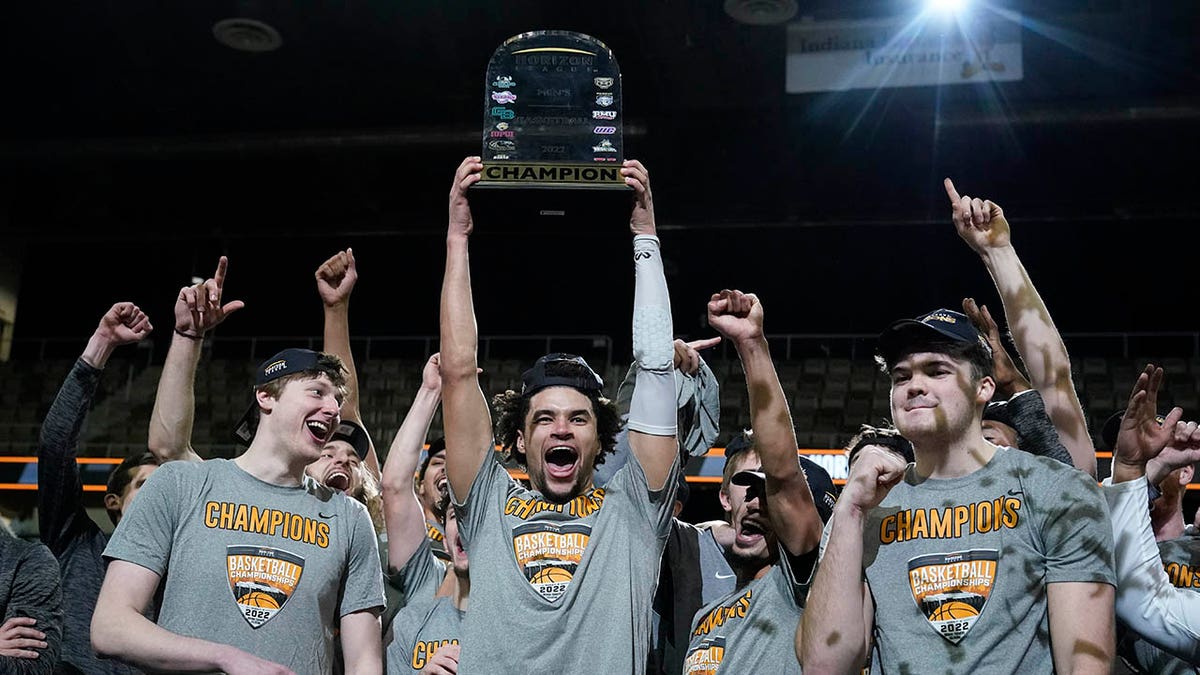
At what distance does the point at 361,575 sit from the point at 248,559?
0.31 meters

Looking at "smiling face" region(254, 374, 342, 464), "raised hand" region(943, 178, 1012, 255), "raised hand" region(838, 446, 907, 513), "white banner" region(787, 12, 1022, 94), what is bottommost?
"raised hand" region(838, 446, 907, 513)

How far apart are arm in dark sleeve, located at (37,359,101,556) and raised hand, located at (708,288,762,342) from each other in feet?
6.41

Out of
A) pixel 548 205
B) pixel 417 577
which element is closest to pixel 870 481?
pixel 548 205

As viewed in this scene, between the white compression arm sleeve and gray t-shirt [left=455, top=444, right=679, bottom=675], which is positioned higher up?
the white compression arm sleeve

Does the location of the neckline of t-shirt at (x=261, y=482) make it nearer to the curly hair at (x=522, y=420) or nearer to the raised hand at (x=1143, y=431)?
the curly hair at (x=522, y=420)

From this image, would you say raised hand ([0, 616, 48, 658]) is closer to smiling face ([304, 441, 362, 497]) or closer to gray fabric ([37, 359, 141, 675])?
gray fabric ([37, 359, 141, 675])

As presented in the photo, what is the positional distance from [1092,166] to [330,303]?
898cm

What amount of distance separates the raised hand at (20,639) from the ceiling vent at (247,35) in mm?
7500

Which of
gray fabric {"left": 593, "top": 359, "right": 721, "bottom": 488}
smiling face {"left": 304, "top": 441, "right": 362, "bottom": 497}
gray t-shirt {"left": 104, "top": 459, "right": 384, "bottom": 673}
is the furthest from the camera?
smiling face {"left": 304, "top": 441, "right": 362, "bottom": 497}

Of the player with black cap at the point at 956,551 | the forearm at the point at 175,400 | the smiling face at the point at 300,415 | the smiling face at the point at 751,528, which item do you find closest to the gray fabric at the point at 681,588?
the smiling face at the point at 751,528

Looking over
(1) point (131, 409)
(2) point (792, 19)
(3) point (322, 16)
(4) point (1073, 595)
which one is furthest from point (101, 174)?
(4) point (1073, 595)

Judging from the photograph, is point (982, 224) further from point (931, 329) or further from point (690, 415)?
point (690, 415)

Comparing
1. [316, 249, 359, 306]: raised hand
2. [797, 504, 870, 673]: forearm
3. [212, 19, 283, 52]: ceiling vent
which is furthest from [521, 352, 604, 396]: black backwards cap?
[212, 19, 283, 52]: ceiling vent

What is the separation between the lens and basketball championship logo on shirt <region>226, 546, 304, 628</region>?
304 centimetres
